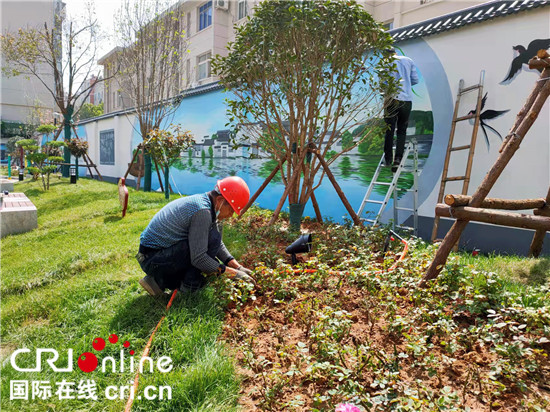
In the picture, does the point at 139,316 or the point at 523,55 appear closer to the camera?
the point at 139,316

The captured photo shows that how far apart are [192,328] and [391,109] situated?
5.27 metres

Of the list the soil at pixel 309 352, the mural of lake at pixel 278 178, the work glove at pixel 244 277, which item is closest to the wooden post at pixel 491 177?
the soil at pixel 309 352

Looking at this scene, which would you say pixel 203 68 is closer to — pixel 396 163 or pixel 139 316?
pixel 396 163

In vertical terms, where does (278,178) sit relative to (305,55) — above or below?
below

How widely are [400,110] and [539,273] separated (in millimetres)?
3789

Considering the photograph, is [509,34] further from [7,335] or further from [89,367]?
[7,335]

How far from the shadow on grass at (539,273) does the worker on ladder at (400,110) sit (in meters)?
3.03

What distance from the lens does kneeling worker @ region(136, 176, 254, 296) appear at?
11.0 ft

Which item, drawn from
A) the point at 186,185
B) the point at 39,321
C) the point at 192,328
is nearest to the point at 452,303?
the point at 192,328

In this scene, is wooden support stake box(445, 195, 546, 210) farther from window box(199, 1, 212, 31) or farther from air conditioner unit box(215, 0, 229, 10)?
window box(199, 1, 212, 31)

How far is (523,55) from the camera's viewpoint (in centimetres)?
546

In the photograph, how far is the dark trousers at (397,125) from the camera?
6527 mm

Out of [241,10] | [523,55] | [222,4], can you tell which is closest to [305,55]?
[523,55]

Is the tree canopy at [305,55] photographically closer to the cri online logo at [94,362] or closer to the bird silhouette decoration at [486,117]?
the bird silhouette decoration at [486,117]
